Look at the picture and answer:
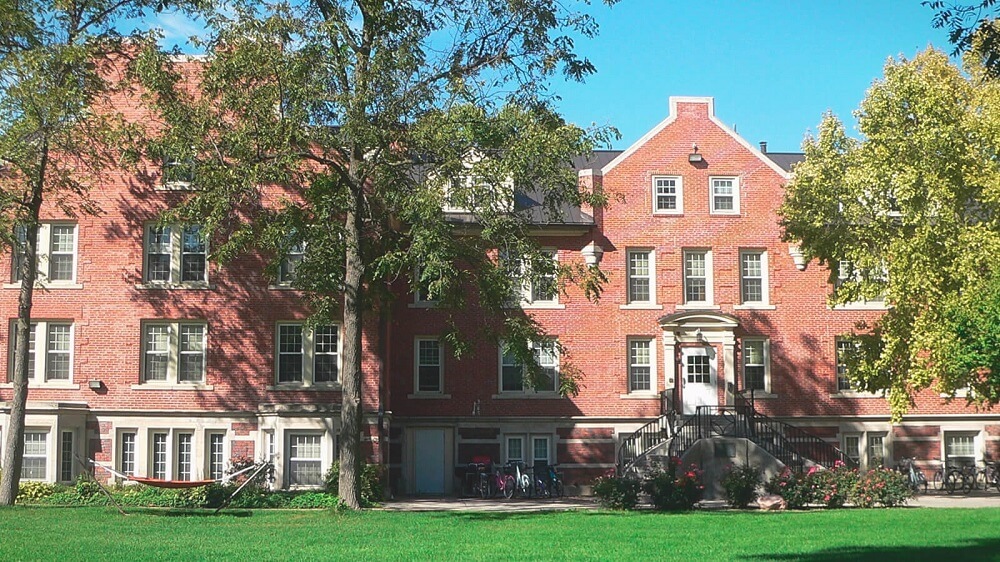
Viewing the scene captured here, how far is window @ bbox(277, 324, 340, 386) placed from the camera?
31047mm

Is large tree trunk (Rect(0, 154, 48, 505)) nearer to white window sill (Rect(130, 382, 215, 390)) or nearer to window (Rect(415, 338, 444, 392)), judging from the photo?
white window sill (Rect(130, 382, 215, 390))

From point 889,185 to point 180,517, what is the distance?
17.8 meters

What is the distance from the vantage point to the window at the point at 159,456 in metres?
31.0

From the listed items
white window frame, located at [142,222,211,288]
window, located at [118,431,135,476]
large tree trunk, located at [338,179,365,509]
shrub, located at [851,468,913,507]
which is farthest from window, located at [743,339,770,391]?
window, located at [118,431,135,476]

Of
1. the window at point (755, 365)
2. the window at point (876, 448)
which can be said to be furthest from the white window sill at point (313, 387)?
the window at point (876, 448)

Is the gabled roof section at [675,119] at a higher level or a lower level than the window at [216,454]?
higher

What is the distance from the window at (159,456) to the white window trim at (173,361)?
141cm

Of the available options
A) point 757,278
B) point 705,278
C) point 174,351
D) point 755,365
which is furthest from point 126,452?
point 757,278

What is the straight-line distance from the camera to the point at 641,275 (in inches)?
1352

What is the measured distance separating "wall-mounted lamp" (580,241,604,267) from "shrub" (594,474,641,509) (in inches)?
381

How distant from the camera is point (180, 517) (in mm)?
22391

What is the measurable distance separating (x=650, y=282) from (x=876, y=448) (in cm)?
856

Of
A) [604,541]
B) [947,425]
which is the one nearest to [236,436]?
[604,541]

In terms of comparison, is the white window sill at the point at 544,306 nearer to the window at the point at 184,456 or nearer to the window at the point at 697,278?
the window at the point at 697,278
